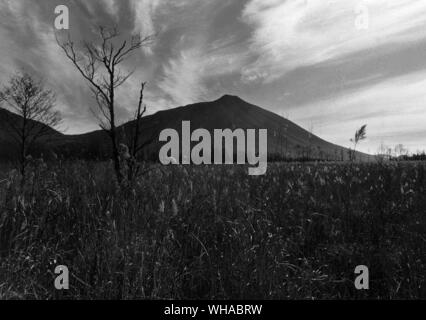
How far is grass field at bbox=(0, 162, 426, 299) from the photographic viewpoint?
3221mm

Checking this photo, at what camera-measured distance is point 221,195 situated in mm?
5316

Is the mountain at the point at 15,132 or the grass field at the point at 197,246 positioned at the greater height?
the mountain at the point at 15,132

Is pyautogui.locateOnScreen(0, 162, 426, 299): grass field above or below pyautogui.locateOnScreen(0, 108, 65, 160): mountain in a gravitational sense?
below

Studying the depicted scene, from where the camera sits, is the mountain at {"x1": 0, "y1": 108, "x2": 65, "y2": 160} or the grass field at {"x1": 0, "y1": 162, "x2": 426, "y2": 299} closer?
the grass field at {"x1": 0, "y1": 162, "x2": 426, "y2": 299}

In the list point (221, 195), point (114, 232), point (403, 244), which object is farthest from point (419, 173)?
point (114, 232)

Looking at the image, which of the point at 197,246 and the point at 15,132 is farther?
the point at 15,132

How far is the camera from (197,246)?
414 centimetres

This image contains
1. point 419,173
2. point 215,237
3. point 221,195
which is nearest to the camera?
point 215,237

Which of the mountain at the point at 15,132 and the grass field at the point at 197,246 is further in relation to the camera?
the mountain at the point at 15,132

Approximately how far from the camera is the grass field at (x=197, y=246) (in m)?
3.22

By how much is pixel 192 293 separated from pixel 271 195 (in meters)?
3.08

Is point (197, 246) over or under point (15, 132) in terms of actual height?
under
